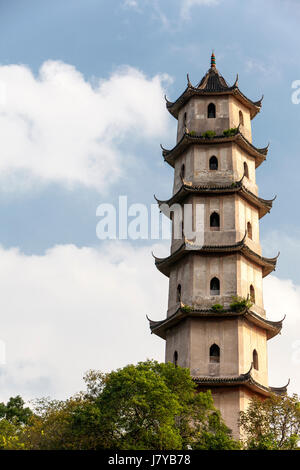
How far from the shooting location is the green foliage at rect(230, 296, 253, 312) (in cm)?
3744

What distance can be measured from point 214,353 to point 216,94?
51.4ft

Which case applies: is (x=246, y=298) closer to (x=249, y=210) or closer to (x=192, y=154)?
(x=249, y=210)

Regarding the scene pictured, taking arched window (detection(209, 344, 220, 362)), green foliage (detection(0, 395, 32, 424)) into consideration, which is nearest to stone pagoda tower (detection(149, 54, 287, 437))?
arched window (detection(209, 344, 220, 362))

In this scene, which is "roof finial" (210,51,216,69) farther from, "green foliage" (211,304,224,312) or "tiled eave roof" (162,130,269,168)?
"green foliage" (211,304,224,312)

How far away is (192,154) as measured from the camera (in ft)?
141

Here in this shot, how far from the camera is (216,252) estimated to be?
39656 millimetres

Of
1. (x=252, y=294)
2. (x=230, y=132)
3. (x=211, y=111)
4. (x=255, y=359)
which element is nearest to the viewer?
(x=255, y=359)

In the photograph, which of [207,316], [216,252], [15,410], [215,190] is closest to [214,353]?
[207,316]

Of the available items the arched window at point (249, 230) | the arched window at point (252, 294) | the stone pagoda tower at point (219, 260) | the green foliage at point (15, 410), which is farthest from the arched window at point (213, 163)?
the green foliage at point (15, 410)

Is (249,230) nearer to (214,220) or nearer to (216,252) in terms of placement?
(214,220)

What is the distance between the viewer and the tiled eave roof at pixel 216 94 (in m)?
44.5

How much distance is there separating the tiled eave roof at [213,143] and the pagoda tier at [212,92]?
3.02 meters
